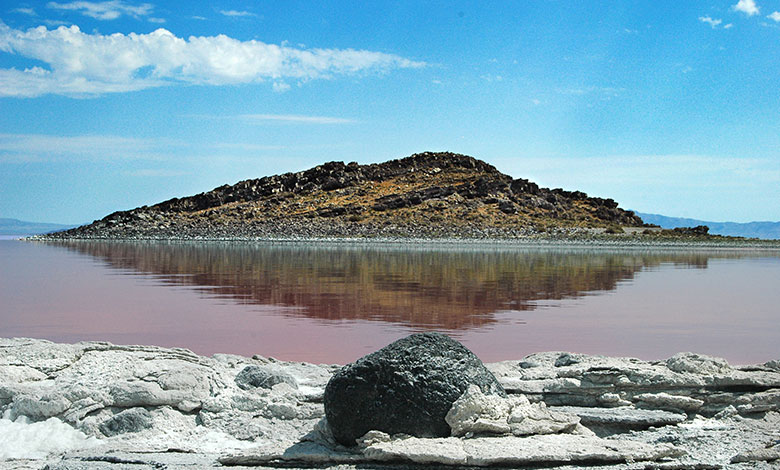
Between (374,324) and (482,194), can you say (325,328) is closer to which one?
(374,324)

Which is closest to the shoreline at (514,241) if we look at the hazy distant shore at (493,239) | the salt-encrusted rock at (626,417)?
the hazy distant shore at (493,239)

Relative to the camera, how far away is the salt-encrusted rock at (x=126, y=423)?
20.5 ft

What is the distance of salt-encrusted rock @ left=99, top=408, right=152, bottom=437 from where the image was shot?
6246 millimetres

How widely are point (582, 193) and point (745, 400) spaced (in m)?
90.3

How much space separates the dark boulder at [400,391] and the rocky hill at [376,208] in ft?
194

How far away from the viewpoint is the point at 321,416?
6.60 m

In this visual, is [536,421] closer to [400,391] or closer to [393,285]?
[400,391]

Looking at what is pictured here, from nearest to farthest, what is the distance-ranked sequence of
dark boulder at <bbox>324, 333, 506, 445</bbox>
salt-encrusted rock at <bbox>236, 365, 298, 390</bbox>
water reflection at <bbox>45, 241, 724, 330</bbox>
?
1. dark boulder at <bbox>324, 333, 506, 445</bbox>
2. salt-encrusted rock at <bbox>236, 365, 298, 390</bbox>
3. water reflection at <bbox>45, 241, 724, 330</bbox>

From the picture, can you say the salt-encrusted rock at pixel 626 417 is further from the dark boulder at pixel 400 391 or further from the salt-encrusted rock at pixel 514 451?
the dark boulder at pixel 400 391

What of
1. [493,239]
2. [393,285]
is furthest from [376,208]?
[393,285]

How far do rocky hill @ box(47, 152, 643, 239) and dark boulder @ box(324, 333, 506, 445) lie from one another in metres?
59.1

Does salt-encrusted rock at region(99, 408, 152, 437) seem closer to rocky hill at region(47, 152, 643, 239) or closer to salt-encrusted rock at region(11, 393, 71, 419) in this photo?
salt-encrusted rock at region(11, 393, 71, 419)

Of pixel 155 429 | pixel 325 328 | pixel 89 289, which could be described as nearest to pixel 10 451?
pixel 155 429

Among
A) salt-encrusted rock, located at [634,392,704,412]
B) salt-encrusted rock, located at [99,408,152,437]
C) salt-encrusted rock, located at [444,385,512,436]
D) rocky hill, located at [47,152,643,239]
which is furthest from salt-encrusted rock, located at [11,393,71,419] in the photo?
rocky hill, located at [47,152,643,239]
